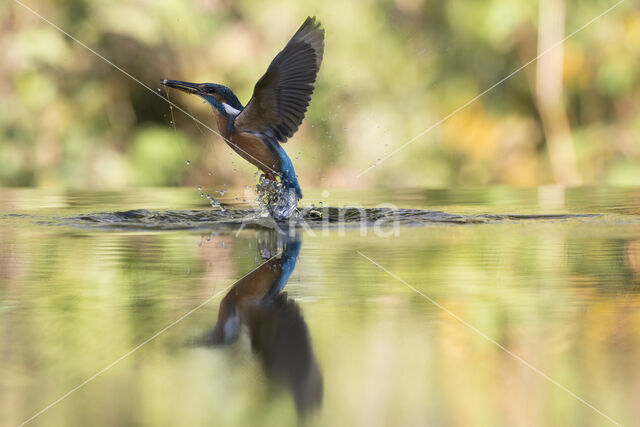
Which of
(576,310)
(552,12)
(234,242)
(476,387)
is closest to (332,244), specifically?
(234,242)

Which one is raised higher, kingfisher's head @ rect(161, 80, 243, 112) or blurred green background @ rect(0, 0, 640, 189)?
blurred green background @ rect(0, 0, 640, 189)

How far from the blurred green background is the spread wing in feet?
28.5

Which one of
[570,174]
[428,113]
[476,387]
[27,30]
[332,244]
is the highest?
[27,30]

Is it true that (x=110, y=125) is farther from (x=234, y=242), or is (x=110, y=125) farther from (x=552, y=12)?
(x=234, y=242)

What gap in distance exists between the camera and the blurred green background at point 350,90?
14867 mm

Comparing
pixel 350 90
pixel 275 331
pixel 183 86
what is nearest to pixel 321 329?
pixel 275 331

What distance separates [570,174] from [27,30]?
8138mm

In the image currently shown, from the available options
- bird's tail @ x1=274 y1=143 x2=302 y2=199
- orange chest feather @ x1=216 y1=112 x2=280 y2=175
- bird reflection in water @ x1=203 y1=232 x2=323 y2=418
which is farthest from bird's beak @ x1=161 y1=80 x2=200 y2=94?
bird reflection in water @ x1=203 y1=232 x2=323 y2=418

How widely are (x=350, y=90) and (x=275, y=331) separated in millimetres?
12843

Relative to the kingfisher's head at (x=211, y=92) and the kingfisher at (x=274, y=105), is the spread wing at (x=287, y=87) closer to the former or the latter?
the kingfisher at (x=274, y=105)

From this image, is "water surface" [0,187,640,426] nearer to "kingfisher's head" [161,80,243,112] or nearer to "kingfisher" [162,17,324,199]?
"kingfisher" [162,17,324,199]

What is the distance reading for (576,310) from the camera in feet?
8.82

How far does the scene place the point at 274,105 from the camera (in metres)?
5.94

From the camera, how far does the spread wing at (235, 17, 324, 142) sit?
5723 mm
